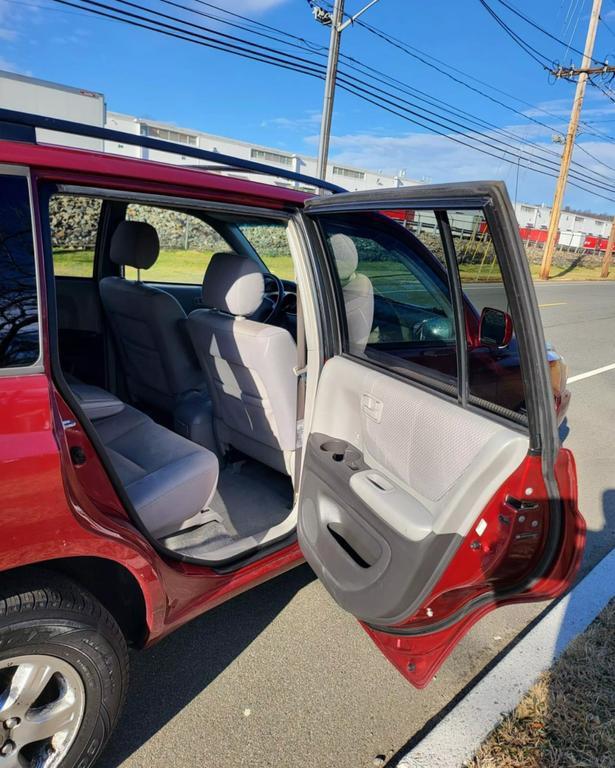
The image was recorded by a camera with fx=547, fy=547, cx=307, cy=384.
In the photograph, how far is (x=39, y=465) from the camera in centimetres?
138

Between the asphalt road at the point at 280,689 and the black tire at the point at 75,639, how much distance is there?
27 centimetres

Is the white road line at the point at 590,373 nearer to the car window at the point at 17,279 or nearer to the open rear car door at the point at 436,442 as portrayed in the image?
the open rear car door at the point at 436,442

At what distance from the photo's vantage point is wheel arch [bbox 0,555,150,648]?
166 centimetres

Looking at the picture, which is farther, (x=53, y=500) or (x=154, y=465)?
(x=154, y=465)

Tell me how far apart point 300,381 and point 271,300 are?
143 centimetres

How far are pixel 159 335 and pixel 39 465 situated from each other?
1720 mm

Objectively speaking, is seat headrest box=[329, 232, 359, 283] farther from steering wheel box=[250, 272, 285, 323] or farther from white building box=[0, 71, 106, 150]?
white building box=[0, 71, 106, 150]

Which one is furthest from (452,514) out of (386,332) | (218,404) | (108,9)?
(108,9)

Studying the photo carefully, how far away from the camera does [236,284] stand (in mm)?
2480

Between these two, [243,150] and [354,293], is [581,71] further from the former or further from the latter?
[354,293]

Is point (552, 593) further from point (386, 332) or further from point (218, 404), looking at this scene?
point (218, 404)

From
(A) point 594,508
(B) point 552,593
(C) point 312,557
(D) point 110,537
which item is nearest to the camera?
(D) point 110,537

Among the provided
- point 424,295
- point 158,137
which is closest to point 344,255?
point 424,295

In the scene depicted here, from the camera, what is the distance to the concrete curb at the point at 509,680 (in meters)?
1.86
